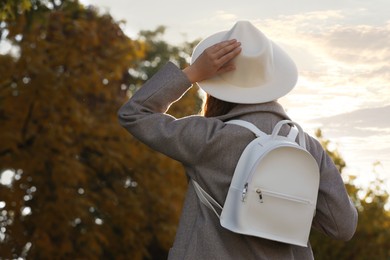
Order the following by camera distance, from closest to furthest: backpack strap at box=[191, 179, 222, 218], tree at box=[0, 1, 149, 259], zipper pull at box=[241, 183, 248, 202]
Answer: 1. zipper pull at box=[241, 183, 248, 202]
2. backpack strap at box=[191, 179, 222, 218]
3. tree at box=[0, 1, 149, 259]

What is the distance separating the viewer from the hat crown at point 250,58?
10.8ft

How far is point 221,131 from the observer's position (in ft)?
10.2

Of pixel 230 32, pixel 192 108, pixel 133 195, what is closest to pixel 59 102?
pixel 133 195

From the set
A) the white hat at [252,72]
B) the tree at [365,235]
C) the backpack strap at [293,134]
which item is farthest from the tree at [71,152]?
the backpack strap at [293,134]

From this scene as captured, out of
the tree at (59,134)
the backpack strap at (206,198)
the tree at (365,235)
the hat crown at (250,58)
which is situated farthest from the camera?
the tree at (365,235)

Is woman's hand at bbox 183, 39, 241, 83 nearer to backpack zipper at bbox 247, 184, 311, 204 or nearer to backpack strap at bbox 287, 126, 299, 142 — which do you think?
backpack strap at bbox 287, 126, 299, 142

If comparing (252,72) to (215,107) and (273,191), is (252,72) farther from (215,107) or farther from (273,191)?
(273,191)

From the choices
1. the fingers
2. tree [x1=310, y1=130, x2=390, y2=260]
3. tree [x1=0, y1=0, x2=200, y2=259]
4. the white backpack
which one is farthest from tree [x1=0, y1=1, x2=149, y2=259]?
the white backpack

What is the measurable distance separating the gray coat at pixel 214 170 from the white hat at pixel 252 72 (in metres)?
0.05

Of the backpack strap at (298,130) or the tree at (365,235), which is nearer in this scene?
the backpack strap at (298,130)

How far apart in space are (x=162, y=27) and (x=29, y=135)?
57.4ft

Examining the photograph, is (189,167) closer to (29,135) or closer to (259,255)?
(259,255)

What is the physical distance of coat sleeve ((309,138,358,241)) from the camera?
10.4 ft

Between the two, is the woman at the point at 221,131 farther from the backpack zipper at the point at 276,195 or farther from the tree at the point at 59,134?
the tree at the point at 59,134
